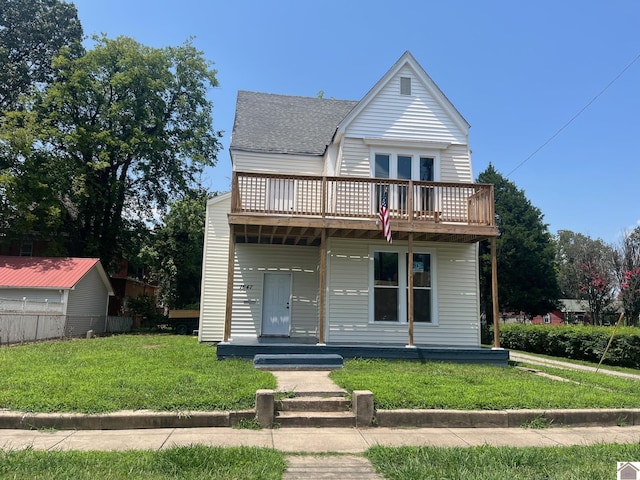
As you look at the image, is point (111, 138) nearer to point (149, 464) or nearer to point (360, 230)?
point (360, 230)

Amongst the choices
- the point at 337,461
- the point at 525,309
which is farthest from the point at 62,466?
the point at 525,309

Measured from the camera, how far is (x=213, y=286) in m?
15.2

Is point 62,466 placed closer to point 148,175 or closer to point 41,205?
point 41,205

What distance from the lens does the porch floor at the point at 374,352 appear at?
434 inches

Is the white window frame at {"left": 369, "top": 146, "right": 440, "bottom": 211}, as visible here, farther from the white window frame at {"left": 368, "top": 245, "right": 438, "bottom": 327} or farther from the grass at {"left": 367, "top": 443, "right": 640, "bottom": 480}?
the grass at {"left": 367, "top": 443, "right": 640, "bottom": 480}

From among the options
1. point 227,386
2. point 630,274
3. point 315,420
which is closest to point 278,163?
point 227,386

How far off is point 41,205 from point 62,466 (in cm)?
2391

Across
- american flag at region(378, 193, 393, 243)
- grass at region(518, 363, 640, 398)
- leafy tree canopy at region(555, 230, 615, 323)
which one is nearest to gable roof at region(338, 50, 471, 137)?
american flag at region(378, 193, 393, 243)

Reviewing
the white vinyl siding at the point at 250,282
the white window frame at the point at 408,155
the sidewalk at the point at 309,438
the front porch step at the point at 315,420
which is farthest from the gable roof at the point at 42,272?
the front porch step at the point at 315,420

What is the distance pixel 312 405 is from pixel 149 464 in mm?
2842

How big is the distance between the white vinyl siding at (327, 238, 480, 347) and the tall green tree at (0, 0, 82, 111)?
25.9m

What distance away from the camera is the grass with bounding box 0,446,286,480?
4215mm

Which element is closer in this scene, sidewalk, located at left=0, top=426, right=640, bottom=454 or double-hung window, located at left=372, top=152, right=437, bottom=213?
sidewalk, located at left=0, top=426, right=640, bottom=454

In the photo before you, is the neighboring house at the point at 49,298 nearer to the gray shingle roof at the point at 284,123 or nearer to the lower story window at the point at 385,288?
the gray shingle roof at the point at 284,123
